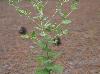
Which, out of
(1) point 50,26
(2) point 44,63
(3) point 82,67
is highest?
(1) point 50,26

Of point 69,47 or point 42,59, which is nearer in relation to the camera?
point 42,59

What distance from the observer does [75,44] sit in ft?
26.7

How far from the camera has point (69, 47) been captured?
7.96m

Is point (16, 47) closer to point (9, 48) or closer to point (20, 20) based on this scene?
point (9, 48)

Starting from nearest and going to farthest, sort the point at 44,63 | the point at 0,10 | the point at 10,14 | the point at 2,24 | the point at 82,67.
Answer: the point at 44,63
the point at 82,67
the point at 2,24
the point at 10,14
the point at 0,10

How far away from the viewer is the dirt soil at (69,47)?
6.57m

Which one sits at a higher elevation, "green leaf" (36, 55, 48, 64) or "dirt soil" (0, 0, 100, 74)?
"green leaf" (36, 55, 48, 64)

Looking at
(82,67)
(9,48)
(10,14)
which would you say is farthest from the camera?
(10,14)

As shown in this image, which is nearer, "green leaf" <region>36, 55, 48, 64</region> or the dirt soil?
"green leaf" <region>36, 55, 48, 64</region>

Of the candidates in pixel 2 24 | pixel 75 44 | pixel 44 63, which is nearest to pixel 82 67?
pixel 75 44

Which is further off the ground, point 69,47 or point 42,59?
point 42,59

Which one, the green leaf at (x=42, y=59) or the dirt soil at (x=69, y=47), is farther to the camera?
the dirt soil at (x=69, y=47)

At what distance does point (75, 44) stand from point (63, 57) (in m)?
1.04

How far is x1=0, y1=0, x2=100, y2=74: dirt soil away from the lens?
6575 millimetres
